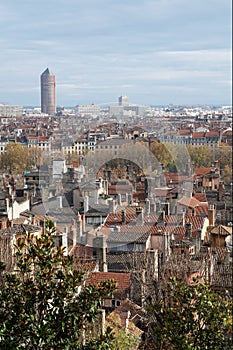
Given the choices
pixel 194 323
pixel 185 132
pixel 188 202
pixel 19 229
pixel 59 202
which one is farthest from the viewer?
pixel 185 132

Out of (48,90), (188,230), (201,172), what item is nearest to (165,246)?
(188,230)

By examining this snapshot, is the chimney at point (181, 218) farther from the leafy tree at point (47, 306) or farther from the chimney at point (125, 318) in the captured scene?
the leafy tree at point (47, 306)

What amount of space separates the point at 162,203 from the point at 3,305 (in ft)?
19.4

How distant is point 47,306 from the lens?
1.82 m

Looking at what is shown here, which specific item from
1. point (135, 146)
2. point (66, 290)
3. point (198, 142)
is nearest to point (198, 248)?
point (135, 146)

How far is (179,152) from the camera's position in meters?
15.4

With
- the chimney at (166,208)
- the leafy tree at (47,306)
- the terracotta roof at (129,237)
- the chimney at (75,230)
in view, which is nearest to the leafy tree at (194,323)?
the leafy tree at (47,306)

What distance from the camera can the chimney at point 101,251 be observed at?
523 centimetres

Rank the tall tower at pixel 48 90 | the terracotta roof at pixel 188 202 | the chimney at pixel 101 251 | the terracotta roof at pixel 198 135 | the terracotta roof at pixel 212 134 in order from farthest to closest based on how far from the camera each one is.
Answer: the terracotta roof at pixel 212 134, the terracotta roof at pixel 198 135, the terracotta roof at pixel 188 202, the tall tower at pixel 48 90, the chimney at pixel 101 251

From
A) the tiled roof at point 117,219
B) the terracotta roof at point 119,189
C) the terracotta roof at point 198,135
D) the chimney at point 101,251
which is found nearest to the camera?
the chimney at point 101,251

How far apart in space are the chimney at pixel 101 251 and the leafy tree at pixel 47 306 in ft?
11.0

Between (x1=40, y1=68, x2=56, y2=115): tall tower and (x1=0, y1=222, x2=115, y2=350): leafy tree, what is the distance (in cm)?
471

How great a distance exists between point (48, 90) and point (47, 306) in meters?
5.94

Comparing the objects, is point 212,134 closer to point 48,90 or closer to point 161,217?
point 48,90
